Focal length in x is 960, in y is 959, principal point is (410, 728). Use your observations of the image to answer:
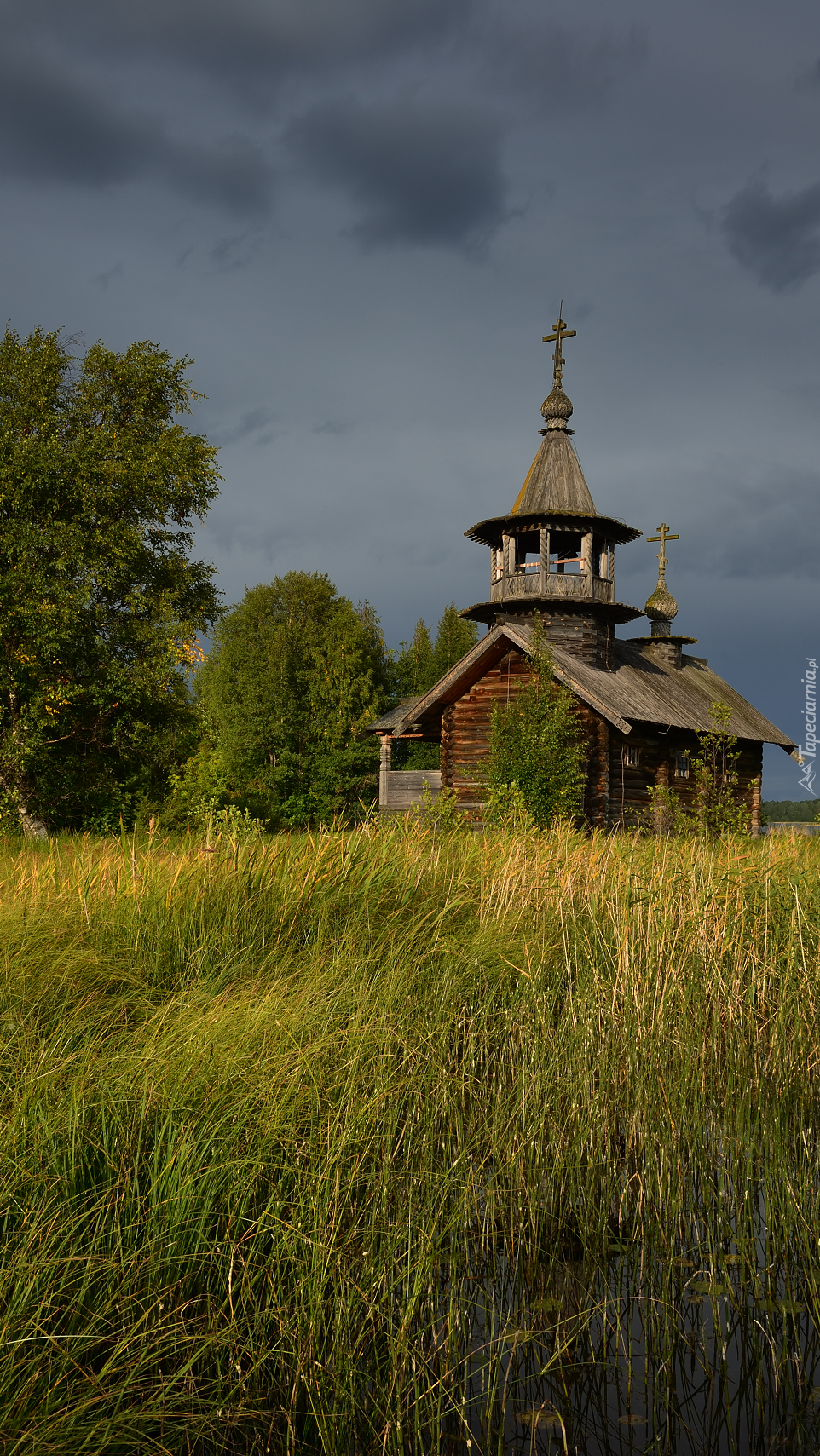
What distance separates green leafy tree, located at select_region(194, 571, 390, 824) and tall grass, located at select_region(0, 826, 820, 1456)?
64.8 ft

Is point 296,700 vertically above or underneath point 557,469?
underneath

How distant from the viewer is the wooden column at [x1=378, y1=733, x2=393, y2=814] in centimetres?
2759

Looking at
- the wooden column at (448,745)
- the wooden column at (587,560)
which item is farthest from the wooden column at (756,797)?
the wooden column at (448,745)

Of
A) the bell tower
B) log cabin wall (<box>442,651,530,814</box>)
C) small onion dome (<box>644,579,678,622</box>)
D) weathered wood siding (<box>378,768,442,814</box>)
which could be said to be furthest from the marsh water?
small onion dome (<box>644,579,678,622</box>)

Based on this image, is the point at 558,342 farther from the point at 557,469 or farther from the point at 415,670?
the point at 415,670

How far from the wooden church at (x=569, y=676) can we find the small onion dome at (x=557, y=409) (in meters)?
0.03

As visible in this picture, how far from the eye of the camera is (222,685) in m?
44.4

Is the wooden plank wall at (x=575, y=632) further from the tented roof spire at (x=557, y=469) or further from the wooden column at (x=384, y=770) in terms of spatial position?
the wooden column at (x=384, y=770)

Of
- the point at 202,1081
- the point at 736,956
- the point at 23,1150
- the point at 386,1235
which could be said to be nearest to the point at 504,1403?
the point at 386,1235

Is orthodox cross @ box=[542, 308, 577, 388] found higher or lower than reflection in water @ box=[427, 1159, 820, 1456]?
higher

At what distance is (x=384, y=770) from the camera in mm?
28375

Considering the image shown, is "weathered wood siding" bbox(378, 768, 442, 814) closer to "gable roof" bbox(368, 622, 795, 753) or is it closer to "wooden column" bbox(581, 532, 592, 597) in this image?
"gable roof" bbox(368, 622, 795, 753)

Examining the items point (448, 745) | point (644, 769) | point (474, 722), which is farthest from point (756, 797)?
point (448, 745)

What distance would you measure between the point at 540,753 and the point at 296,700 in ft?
65.8
